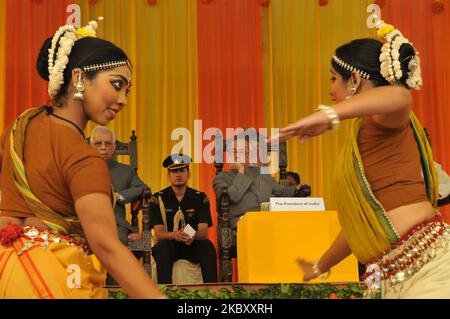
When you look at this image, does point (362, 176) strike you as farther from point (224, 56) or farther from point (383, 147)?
point (224, 56)

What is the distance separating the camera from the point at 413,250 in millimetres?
2057

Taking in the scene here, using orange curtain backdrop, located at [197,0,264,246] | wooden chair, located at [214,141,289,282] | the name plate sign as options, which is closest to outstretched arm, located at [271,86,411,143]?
the name plate sign

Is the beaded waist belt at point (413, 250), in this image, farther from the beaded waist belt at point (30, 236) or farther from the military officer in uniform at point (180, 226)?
the military officer in uniform at point (180, 226)

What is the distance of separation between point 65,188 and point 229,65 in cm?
531

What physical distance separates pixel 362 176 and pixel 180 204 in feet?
10.4

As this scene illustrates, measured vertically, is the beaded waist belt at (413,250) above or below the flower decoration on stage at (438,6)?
below

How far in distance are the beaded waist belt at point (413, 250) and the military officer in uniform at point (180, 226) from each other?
9.53 feet

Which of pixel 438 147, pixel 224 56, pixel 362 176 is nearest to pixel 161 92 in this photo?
pixel 224 56

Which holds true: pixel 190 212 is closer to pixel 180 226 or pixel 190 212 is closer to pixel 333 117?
pixel 180 226

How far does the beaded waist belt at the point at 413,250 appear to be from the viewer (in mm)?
2051

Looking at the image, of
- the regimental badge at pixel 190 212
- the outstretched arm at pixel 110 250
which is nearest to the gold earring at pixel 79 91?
the outstretched arm at pixel 110 250

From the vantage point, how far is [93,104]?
2.00 meters

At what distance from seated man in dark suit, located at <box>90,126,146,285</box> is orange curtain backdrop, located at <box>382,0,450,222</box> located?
342 centimetres

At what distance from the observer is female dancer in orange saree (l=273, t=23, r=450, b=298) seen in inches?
80.7
